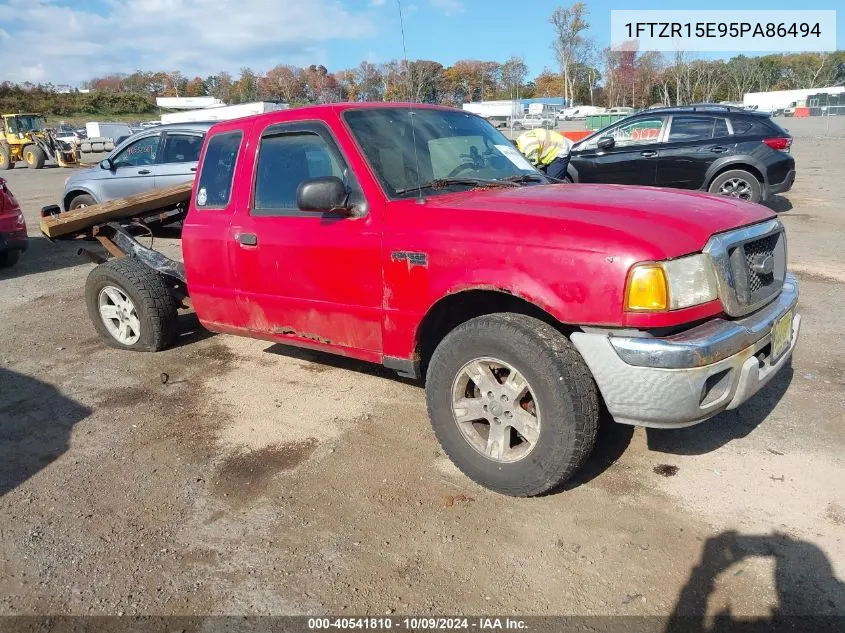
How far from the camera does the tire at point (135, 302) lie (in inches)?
200

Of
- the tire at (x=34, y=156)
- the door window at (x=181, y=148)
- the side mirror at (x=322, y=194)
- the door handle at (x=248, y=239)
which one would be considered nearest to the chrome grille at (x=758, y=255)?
the side mirror at (x=322, y=194)

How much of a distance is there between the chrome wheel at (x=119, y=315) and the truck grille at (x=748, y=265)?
4.35 m

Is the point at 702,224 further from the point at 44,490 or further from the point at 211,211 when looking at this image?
the point at 44,490

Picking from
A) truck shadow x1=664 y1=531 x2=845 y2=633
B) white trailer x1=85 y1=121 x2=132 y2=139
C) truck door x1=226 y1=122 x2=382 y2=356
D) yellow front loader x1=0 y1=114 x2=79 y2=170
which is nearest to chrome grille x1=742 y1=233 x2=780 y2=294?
truck shadow x1=664 y1=531 x2=845 y2=633

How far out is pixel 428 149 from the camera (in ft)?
12.4

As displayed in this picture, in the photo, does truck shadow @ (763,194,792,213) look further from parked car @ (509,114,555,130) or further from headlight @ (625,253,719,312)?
parked car @ (509,114,555,130)

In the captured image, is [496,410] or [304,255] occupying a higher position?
[304,255]

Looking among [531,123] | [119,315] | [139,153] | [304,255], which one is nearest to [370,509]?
[304,255]

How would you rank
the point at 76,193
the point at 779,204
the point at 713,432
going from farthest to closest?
1. the point at 779,204
2. the point at 76,193
3. the point at 713,432

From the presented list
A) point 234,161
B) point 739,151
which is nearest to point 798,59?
point 739,151

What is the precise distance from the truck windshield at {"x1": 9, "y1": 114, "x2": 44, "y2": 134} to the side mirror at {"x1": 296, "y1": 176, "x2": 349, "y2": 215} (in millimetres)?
36123

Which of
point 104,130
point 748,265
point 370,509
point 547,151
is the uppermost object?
point 104,130

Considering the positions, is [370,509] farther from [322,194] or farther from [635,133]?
[635,133]

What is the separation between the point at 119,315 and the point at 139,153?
5811 mm
